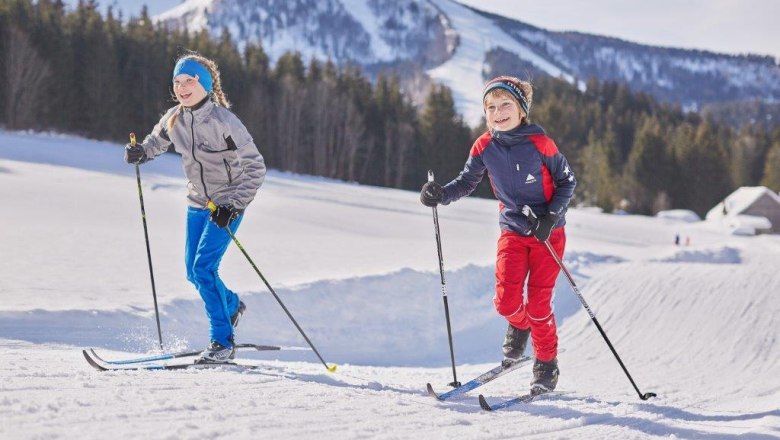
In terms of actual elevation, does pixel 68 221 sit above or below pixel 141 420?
below

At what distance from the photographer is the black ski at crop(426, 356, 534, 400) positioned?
166 inches

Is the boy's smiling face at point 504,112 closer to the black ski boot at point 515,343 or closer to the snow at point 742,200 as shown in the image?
the black ski boot at point 515,343

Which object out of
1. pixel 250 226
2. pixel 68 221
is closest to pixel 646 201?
pixel 250 226

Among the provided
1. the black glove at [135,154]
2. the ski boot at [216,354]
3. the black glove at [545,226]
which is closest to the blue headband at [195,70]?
the black glove at [135,154]

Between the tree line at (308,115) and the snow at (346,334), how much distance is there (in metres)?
27.0

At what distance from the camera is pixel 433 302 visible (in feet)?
31.8

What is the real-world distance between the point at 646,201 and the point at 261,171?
61436 millimetres

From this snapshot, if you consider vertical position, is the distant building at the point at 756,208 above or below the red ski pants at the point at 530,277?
below

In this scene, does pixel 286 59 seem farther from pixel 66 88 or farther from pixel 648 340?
pixel 648 340

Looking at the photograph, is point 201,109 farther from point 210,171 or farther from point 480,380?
point 480,380

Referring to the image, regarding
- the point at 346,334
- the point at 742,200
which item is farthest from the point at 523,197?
the point at 742,200

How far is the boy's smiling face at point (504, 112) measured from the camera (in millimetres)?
4453

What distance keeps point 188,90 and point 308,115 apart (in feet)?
153

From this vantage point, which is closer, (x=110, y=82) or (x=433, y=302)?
(x=433, y=302)
